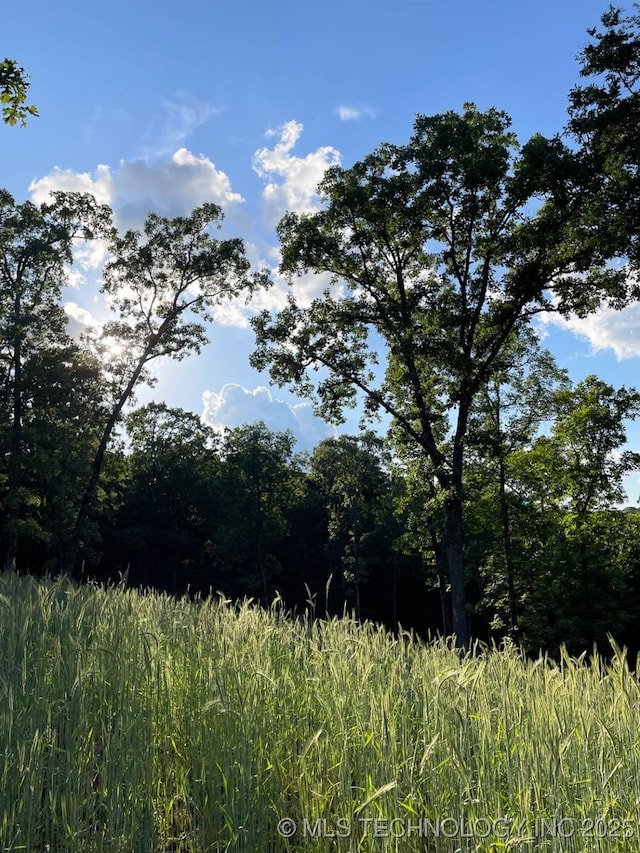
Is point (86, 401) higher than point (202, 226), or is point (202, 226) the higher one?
point (202, 226)

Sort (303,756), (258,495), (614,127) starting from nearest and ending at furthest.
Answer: (303,756) → (614,127) → (258,495)

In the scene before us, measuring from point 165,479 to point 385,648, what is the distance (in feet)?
145

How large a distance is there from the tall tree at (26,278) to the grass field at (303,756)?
21.4 metres

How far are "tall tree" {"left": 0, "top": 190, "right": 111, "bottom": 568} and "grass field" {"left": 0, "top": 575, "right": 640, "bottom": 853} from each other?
21398 millimetres

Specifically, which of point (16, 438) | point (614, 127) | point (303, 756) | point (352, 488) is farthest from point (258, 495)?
point (303, 756)

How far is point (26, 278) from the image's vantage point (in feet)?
79.9

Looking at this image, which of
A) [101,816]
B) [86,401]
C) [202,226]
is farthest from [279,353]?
[101,816]

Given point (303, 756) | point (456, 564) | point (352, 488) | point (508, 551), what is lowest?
point (303, 756)

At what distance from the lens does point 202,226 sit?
25.7 meters

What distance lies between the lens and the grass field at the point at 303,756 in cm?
244

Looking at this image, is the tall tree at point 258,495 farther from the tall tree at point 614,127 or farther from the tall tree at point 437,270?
the tall tree at point 614,127

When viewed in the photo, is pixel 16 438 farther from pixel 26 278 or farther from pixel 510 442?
pixel 510 442

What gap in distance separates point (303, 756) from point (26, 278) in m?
25.7

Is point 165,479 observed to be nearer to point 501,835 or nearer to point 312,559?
point 312,559
